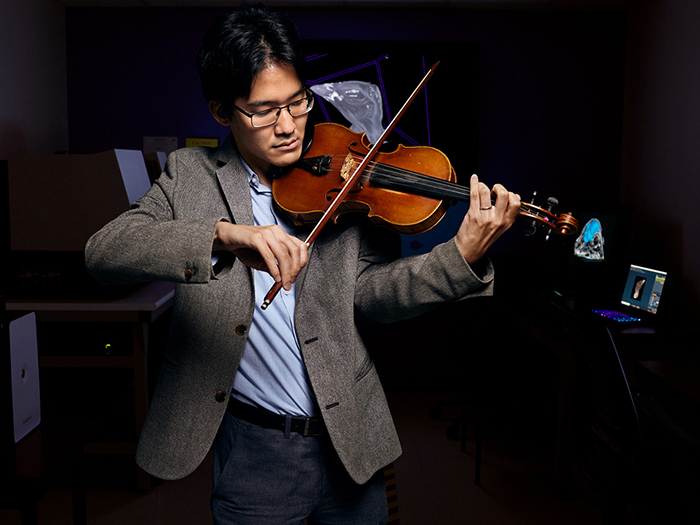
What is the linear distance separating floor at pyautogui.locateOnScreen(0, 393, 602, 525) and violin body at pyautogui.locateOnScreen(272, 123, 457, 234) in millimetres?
1640

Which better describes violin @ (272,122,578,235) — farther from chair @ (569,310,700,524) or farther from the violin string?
chair @ (569,310,700,524)

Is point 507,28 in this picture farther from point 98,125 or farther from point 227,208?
point 227,208

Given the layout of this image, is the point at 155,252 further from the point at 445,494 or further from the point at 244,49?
the point at 445,494

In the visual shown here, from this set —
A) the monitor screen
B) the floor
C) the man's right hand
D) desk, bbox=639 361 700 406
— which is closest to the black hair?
the man's right hand

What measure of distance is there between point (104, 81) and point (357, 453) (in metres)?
3.29

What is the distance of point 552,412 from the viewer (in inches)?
120

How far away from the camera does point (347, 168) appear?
3.71 feet

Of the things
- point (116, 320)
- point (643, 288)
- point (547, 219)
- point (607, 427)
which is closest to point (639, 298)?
point (643, 288)

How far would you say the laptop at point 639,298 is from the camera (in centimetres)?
243

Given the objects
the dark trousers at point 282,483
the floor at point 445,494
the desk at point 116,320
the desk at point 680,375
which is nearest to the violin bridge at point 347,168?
the dark trousers at point 282,483

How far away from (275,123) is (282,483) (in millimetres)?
621

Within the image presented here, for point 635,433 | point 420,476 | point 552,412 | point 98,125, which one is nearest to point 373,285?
point 635,433

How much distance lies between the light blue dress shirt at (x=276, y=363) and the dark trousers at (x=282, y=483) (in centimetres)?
5

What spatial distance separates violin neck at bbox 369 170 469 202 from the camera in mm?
1044
